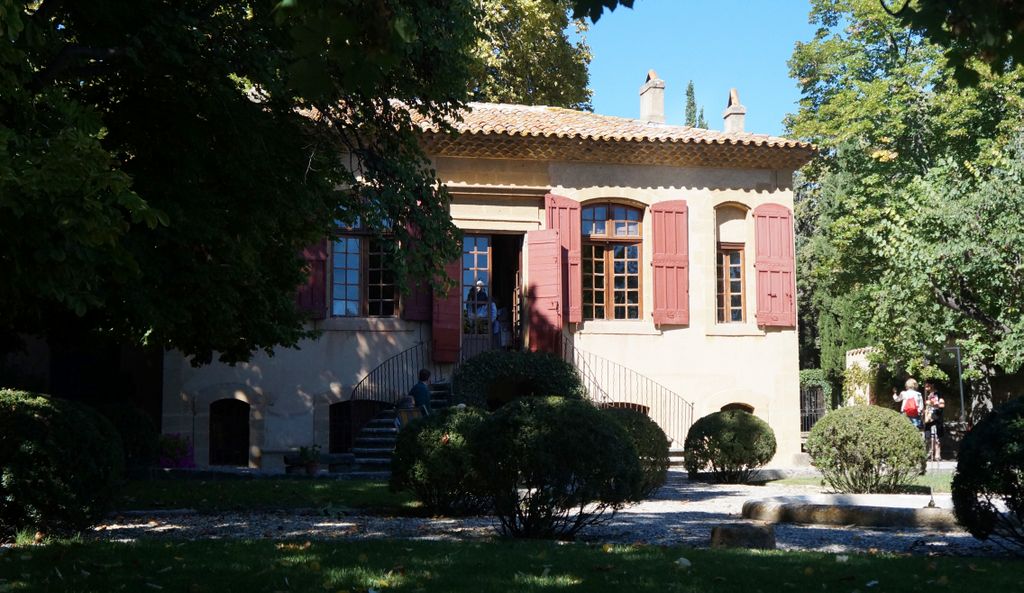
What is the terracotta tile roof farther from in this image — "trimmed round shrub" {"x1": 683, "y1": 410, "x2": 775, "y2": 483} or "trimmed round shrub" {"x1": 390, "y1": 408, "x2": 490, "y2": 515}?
"trimmed round shrub" {"x1": 390, "y1": 408, "x2": 490, "y2": 515}

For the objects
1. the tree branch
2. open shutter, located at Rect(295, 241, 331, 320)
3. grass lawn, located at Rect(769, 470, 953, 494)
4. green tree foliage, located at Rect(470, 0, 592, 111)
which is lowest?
grass lawn, located at Rect(769, 470, 953, 494)

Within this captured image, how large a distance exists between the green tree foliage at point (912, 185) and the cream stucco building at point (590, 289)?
8.69ft

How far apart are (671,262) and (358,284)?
559cm

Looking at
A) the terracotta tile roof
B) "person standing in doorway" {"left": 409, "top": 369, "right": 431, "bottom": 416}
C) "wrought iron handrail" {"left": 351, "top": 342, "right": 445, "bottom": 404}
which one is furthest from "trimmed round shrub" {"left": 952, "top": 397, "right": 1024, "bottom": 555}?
the terracotta tile roof

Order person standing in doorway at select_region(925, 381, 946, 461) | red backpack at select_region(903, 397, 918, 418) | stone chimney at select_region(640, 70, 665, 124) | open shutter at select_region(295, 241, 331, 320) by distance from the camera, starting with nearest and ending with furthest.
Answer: open shutter at select_region(295, 241, 331, 320), red backpack at select_region(903, 397, 918, 418), person standing in doorway at select_region(925, 381, 946, 461), stone chimney at select_region(640, 70, 665, 124)

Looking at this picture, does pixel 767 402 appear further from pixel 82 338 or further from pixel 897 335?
pixel 82 338

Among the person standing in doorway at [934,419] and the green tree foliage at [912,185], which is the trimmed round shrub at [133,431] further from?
the person standing in doorway at [934,419]

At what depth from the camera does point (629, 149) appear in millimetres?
19688

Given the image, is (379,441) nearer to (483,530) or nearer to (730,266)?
(730,266)

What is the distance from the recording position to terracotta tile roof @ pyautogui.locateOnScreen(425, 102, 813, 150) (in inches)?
744

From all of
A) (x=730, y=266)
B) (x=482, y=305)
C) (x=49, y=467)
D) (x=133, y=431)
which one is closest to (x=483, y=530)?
(x=49, y=467)

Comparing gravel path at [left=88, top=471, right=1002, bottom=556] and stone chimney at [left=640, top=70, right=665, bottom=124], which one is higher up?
stone chimney at [left=640, top=70, right=665, bottom=124]

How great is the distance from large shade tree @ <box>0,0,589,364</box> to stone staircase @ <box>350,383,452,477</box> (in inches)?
159

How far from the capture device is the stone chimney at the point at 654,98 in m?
23.0
